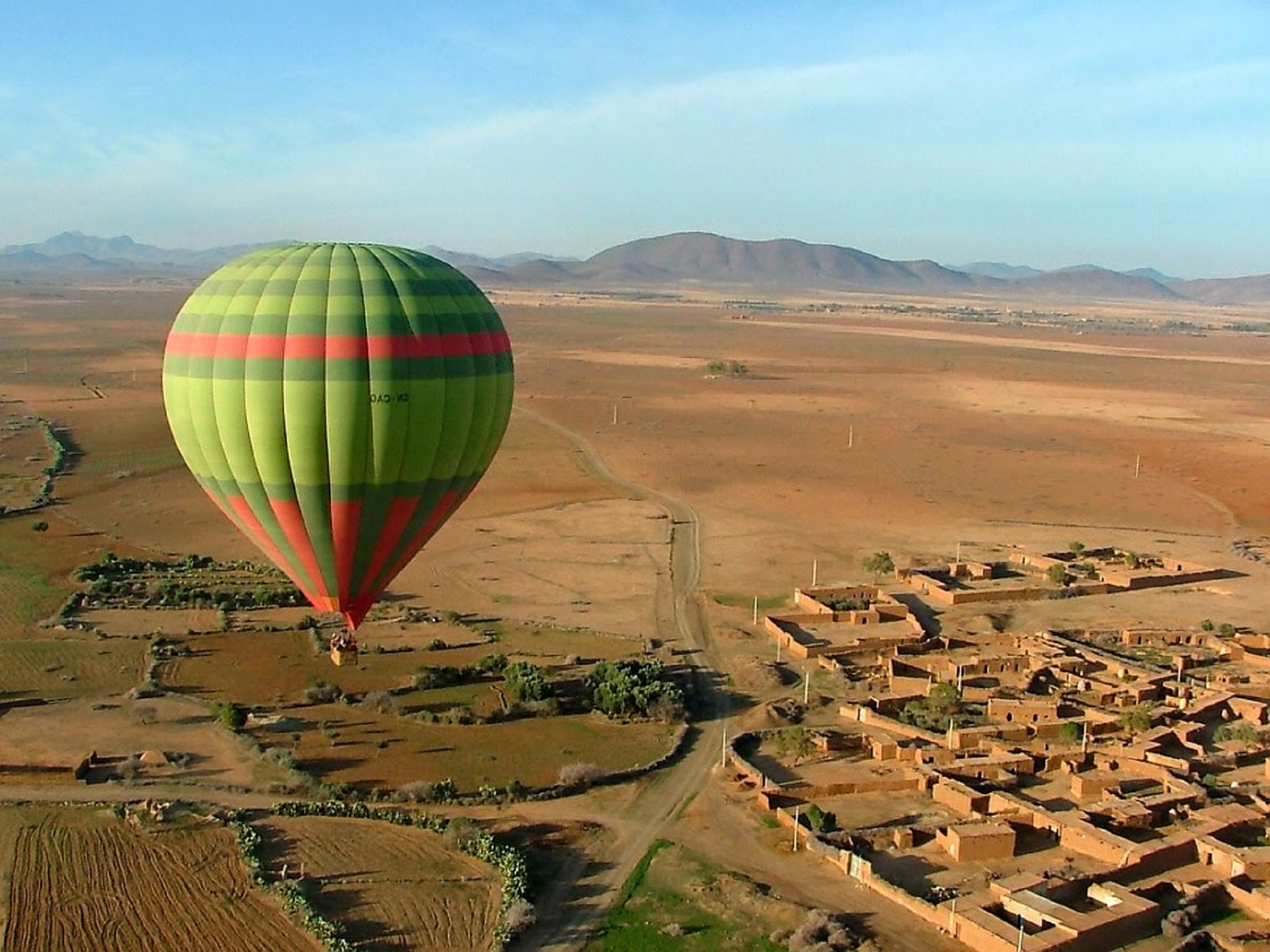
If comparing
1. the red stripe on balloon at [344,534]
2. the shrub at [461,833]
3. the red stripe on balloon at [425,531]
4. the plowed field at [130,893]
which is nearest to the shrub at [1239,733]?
the shrub at [461,833]

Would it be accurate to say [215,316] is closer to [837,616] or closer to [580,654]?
[580,654]

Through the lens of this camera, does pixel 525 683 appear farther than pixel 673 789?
Yes

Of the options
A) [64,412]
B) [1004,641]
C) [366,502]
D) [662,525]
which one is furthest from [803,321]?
[366,502]

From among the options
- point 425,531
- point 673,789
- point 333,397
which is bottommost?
point 673,789

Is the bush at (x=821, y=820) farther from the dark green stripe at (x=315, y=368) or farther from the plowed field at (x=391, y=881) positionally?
the dark green stripe at (x=315, y=368)

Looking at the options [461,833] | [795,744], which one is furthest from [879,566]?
[461,833]

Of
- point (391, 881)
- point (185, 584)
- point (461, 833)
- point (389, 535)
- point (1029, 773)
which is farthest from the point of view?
point (185, 584)

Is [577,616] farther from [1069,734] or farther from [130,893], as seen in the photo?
[130,893]
